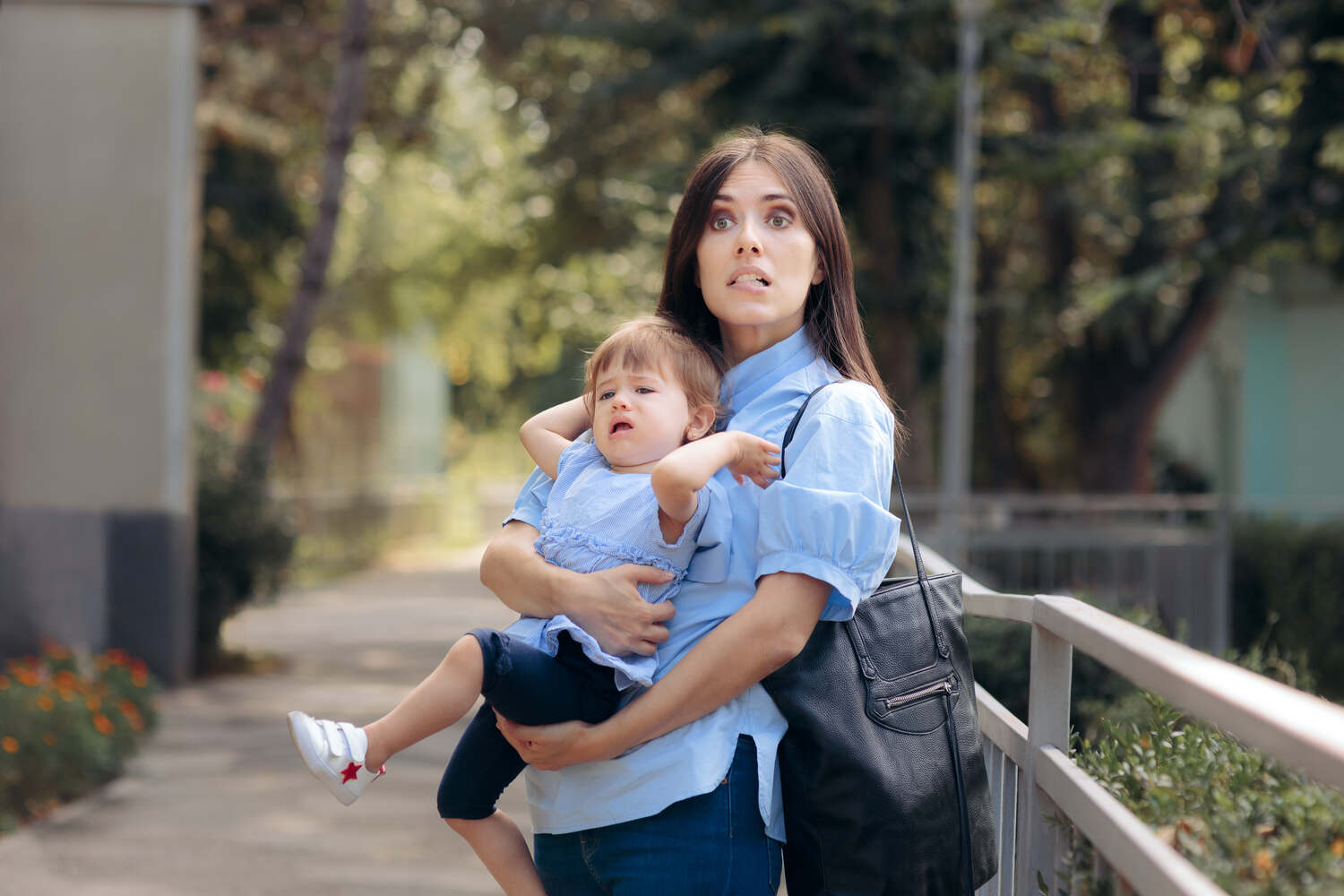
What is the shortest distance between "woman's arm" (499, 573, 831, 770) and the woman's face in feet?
1.56

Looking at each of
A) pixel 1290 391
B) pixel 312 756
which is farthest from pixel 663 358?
pixel 1290 391

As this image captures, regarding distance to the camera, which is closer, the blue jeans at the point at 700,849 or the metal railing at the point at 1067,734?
the metal railing at the point at 1067,734

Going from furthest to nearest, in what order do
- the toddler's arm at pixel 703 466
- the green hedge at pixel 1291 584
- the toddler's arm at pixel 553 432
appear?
the green hedge at pixel 1291 584 < the toddler's arm at pixel 553 432 < the toddler's arm at pixel 703 466

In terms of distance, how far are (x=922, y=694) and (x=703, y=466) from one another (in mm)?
485

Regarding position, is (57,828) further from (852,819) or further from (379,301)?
(379,301)

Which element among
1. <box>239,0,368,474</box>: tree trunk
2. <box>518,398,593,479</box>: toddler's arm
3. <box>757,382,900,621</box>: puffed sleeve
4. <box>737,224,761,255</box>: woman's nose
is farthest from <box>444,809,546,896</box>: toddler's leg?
<box>239,0,368,474</box>: tree trunk

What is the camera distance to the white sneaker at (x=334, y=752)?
2.28 metres

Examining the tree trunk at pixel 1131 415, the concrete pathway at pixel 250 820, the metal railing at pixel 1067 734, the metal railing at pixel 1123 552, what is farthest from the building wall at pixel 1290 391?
the metal railing at pixel 1067 734

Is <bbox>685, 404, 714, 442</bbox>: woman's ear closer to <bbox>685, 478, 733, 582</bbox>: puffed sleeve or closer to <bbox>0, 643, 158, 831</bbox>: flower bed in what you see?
<bbox>685, 478, 733, 582</bbox>: puffed sleeve

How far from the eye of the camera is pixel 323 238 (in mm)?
12523

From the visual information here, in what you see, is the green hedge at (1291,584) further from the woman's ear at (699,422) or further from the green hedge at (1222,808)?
the woman's ear at (699,422)

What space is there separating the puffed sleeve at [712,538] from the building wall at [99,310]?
817 centimetres

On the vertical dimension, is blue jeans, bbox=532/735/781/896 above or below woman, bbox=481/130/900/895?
below

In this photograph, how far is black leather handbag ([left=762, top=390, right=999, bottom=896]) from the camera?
2.05 meters
